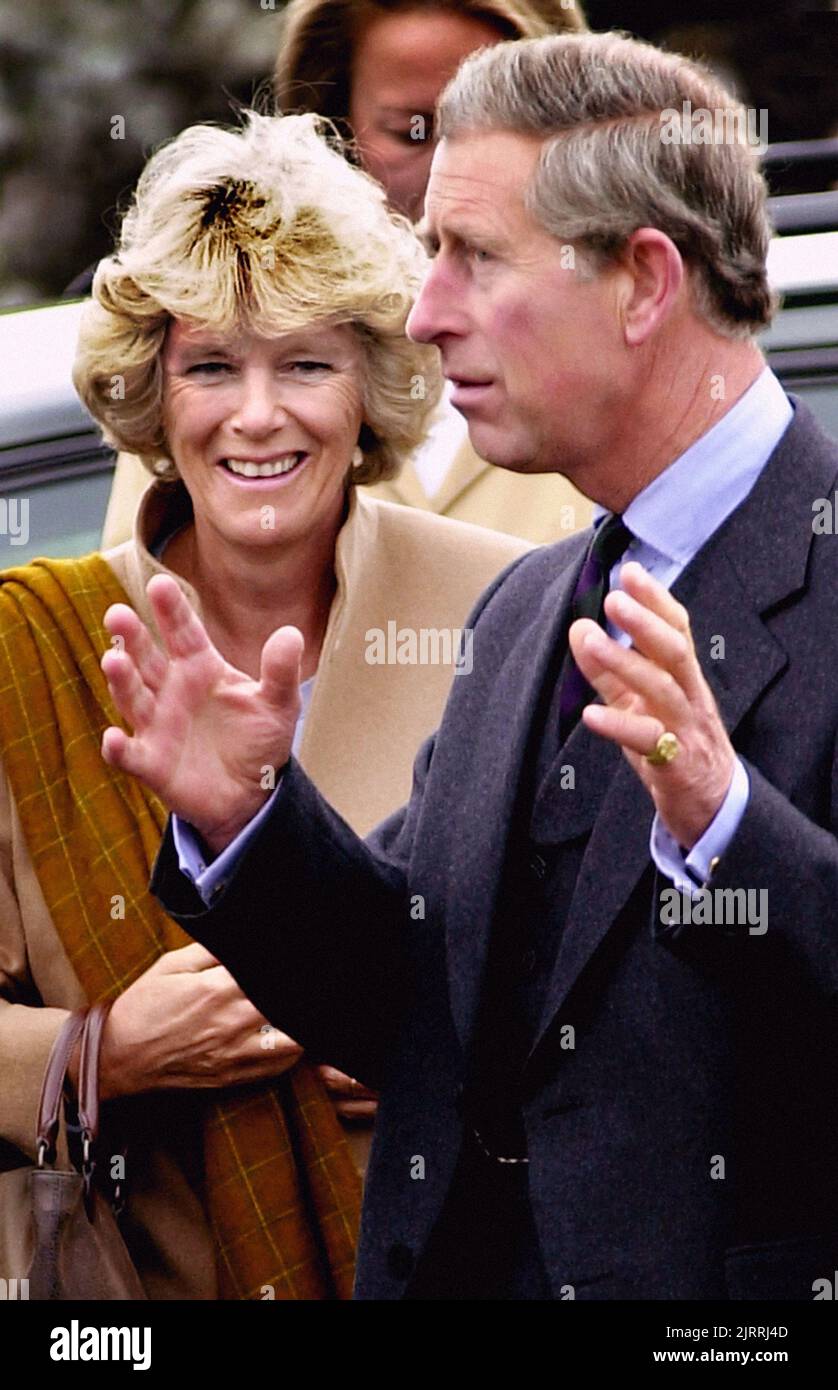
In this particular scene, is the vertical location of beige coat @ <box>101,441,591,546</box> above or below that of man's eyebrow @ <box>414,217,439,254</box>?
below

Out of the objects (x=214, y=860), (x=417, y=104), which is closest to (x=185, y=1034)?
(x=214, y=860)

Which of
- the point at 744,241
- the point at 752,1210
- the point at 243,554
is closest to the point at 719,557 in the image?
the point at 744,241

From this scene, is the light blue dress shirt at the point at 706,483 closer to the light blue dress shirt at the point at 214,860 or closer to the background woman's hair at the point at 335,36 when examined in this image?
the light blue dress shirt at the point at 214,860

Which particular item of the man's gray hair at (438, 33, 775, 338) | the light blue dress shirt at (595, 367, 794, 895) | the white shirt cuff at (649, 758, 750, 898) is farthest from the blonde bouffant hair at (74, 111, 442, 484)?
the white shirt cuff at (649, 758, 750, 898)

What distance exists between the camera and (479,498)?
13.5ft

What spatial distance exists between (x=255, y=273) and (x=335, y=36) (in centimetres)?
79

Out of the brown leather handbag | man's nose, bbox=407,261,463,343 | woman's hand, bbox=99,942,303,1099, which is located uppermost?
man's nose, bbox=407,261,463,343

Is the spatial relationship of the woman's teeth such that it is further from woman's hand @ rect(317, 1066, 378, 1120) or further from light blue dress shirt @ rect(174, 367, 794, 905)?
light blue dress shirt @ rect(174, 367, 794, 905)

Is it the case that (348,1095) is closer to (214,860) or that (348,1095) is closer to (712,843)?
(214,860)

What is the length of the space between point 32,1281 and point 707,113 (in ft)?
5.10

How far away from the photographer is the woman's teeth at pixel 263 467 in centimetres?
362

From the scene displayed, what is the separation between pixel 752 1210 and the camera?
2635mm

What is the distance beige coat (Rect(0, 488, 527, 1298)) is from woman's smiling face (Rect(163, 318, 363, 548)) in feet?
0.28

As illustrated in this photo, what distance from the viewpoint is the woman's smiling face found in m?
3.61
